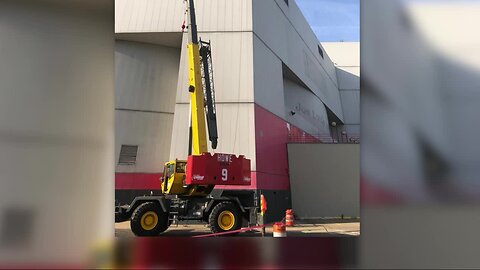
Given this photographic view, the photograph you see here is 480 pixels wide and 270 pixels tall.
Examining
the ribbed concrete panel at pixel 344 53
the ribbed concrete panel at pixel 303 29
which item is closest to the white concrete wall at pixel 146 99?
the ribbed concrete panel at pixel 303 29

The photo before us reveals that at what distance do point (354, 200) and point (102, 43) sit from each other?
2084cm

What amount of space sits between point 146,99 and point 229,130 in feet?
16.9

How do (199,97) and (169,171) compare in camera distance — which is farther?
(199,97)

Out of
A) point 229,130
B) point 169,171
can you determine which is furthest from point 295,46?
point 169,171

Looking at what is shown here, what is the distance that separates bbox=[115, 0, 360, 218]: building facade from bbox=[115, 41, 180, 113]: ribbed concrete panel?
52 millimetres

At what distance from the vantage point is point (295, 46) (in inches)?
1107

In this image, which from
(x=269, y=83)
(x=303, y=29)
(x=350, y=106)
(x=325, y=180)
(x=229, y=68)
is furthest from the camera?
(x=350, y=106)

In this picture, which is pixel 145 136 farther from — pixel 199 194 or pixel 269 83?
pixel 199 194

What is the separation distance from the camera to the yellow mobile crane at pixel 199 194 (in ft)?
44.5

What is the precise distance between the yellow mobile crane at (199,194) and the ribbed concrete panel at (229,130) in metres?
4.34

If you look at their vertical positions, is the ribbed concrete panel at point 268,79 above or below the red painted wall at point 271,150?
above

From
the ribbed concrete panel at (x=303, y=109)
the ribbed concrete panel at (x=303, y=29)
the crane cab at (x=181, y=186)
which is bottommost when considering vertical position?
the crane cab at (x=181, y=186)

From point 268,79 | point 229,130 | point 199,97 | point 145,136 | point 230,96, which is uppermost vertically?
point 268,79

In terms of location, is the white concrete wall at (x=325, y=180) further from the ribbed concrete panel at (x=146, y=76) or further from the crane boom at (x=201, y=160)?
the crane boom at (x=201, y=160)
